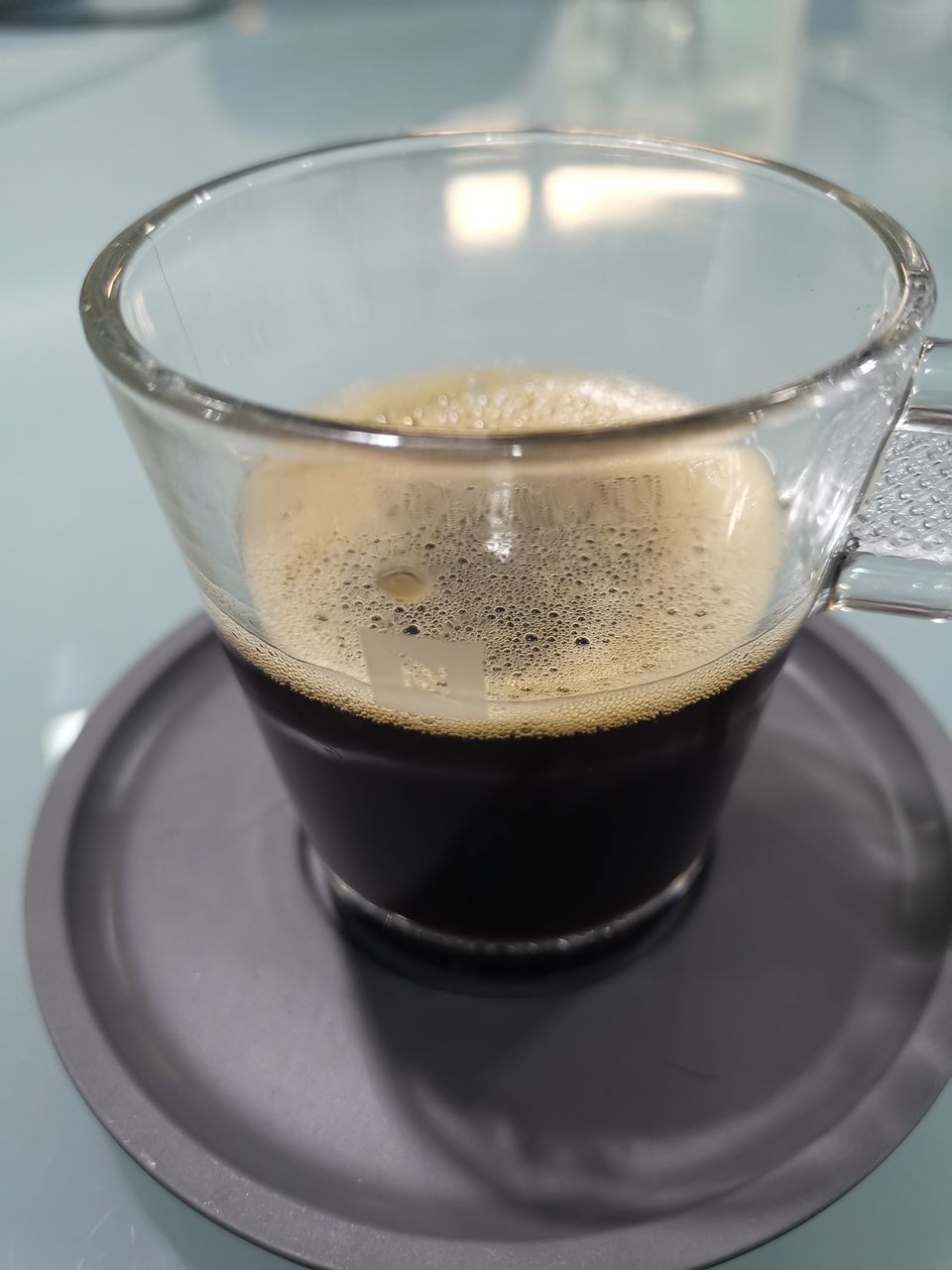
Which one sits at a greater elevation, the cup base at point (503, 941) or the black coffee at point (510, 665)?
the black coffee at point (510, 665)

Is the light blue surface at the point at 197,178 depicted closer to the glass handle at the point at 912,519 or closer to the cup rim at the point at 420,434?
the glass handle at the point at 912,519

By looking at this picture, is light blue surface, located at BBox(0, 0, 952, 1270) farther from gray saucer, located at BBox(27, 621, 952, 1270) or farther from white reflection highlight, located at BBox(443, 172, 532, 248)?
white reflection highlight, located at BBox(443, 172, 532, 248)

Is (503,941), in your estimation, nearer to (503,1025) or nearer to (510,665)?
(503,1025)

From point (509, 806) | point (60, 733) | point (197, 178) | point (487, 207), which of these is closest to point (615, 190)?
point (487, 207)

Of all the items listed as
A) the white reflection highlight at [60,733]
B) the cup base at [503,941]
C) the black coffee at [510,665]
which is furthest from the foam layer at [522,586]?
the white reflection highlight at [60,733]

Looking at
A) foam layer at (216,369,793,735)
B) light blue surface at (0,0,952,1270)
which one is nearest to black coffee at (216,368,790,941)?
foam layer at (216,369,793,735)

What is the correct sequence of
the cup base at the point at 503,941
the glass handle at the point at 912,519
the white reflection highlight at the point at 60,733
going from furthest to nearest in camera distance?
1. the white reflection highlight at the point at 60,733
2. the cup base at the point at 503,941
3. the glass handle at the point at 912,519

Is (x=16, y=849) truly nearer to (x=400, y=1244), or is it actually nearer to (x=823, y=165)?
(x=400, y=1244)

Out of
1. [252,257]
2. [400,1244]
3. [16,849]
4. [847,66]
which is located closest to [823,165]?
[847,66]
